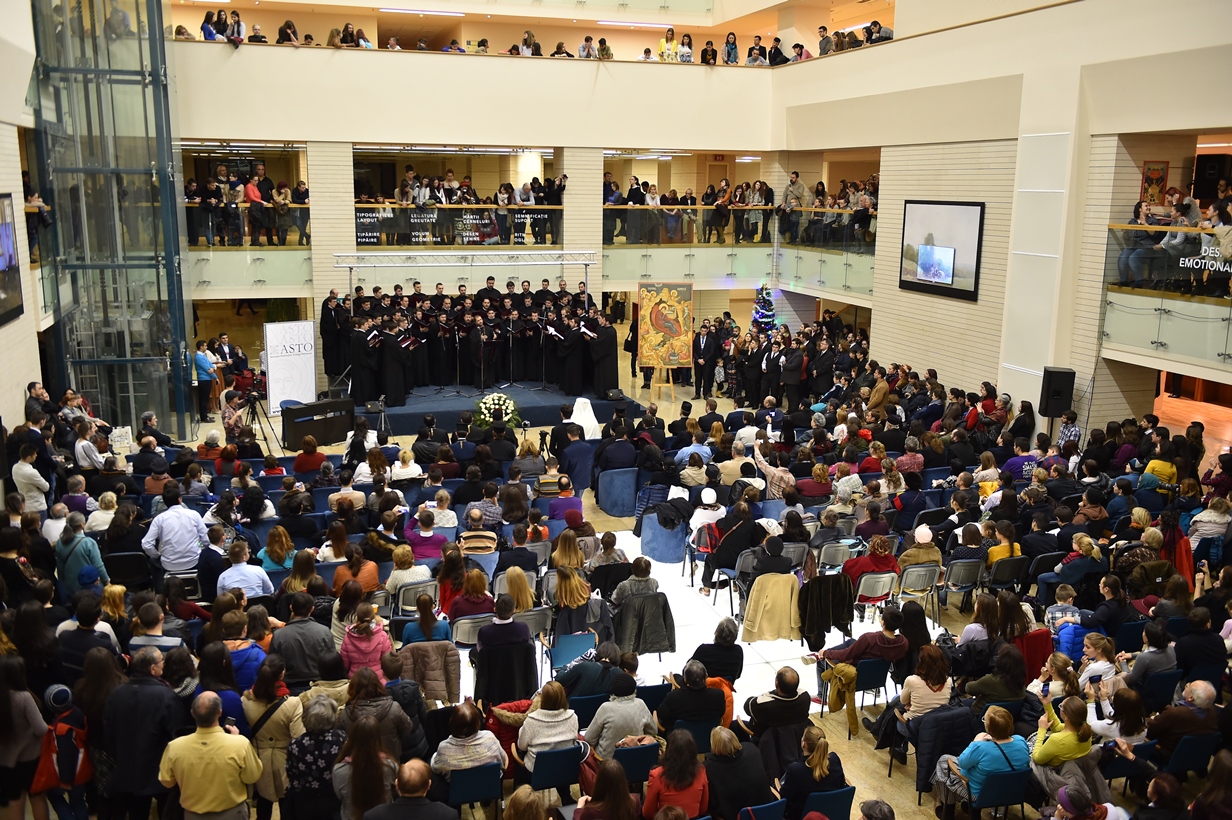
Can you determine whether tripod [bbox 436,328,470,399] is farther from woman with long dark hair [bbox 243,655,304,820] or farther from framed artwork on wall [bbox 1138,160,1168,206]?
woman with long dark hair [bbox 243,655,304,820]

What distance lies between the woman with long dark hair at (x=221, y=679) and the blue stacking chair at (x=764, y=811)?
10.2 ft

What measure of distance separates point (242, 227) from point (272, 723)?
646 inches

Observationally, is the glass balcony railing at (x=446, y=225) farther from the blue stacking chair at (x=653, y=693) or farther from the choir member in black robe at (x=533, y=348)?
the blue stacking chair at (x=653, y=693)

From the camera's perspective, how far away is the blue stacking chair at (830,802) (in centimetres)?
595

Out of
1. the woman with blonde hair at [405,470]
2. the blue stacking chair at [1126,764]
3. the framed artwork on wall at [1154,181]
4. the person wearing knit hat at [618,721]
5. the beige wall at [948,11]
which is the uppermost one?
the beige wall at [948,11]

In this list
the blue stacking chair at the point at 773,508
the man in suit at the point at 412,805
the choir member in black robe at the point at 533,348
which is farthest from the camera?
the choir member in black robe at the point at 533,348

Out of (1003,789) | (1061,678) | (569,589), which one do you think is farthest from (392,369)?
(1003,789)

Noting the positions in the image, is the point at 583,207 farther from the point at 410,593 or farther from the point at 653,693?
the point at 653,693

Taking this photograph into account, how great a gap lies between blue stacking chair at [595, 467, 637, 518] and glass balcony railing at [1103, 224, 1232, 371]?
7863mm

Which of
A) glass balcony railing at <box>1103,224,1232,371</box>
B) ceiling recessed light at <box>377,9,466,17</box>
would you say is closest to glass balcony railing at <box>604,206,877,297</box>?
ceiling recessed light at <box>377,9,466,17</box>

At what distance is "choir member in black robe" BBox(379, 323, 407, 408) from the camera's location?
18828 millimetres

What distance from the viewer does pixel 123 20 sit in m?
16.8

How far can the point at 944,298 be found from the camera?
747 inches

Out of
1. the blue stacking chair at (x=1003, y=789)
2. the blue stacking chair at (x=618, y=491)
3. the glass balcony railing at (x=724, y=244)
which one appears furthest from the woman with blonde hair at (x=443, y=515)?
the glass balcony railing at (x=724, y=244)
